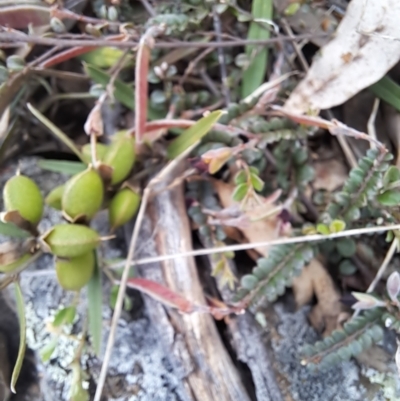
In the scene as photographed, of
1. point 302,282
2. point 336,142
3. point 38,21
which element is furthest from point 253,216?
point 38,21

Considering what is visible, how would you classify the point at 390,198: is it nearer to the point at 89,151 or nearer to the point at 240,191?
the point at 240,191

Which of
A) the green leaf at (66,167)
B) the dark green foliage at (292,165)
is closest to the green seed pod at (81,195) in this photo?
the green leaf at (66,167)

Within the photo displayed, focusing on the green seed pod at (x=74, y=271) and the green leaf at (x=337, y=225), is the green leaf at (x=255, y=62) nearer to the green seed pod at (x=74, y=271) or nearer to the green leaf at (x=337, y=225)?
the green leaf at (x=337, y=225)

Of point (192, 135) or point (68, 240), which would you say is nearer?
point (68, 240)

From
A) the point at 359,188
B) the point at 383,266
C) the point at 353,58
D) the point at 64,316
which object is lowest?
the point at 64,316

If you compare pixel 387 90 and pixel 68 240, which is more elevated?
pixel 387 90

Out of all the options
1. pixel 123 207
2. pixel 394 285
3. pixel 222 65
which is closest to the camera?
pixel 394 285

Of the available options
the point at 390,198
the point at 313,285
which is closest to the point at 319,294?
the point at 313,285

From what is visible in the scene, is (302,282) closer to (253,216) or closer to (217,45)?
(253,216)
